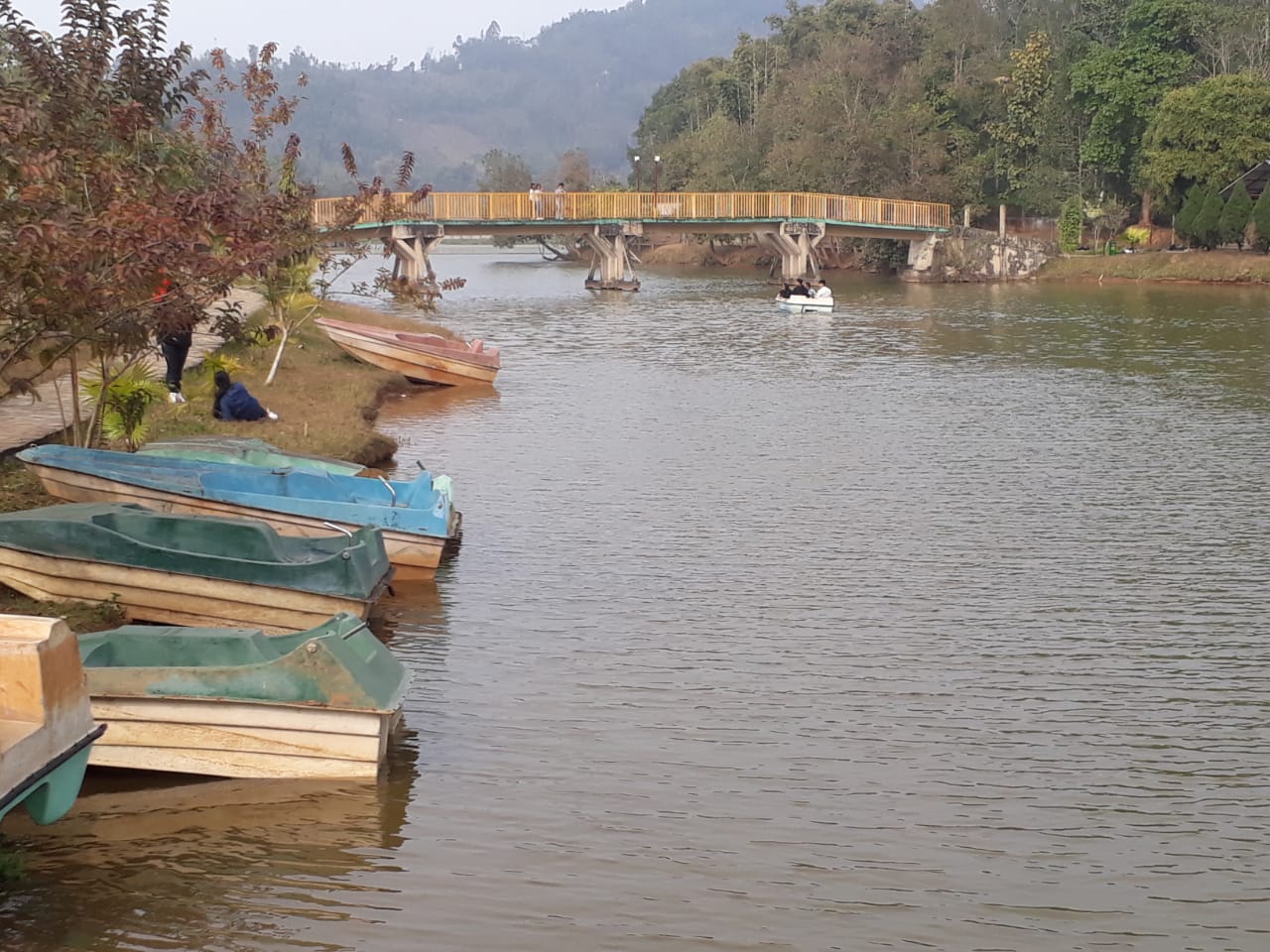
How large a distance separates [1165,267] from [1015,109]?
51.8 feet

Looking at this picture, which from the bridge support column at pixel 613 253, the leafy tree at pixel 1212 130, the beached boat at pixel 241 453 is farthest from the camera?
the bridge support column at pixel 613 253

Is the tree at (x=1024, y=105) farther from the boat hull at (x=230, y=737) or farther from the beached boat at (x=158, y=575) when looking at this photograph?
the boat hull at (x=230, y=737)

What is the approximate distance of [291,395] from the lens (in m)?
25.5

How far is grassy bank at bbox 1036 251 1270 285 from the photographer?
60281 mm

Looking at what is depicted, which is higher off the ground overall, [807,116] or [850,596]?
[807,116]

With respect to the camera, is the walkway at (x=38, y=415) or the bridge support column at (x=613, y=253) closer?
the walkway at (x=38, y=415)

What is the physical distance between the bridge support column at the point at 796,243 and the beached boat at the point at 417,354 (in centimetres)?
3590

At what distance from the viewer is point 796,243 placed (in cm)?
6750

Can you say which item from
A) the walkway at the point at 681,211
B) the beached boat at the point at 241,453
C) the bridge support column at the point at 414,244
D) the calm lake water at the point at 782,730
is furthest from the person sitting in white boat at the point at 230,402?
the bridge support column at the point at 414,244

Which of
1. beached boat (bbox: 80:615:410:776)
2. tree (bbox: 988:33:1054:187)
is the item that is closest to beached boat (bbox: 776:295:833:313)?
tree (bbox: 988:33:1054:187)

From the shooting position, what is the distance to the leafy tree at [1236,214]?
2409 inches

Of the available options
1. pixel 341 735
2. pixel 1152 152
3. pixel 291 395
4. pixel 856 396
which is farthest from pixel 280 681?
Answer: pixel 1152 152

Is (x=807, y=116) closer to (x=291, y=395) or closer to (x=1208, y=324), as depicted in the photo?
(x=1208, y=324)

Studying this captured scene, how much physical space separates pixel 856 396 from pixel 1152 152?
40224mm
